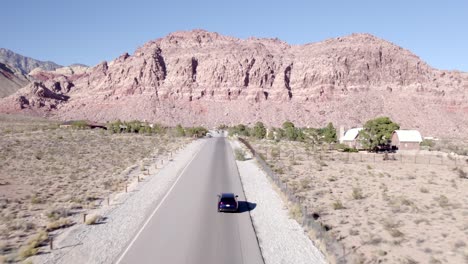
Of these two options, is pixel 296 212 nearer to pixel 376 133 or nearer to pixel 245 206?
pixel 245 206

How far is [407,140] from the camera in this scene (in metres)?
70.1

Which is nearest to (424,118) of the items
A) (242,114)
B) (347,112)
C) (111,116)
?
(347,112)

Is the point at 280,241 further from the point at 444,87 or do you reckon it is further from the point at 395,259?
the point at 444,87

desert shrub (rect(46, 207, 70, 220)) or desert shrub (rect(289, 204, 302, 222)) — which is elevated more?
desert shrub (rect(289, 204, 302, 222))

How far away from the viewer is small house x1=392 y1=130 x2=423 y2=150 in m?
69.9

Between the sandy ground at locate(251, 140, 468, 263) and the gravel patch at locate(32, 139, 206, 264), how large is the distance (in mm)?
9716

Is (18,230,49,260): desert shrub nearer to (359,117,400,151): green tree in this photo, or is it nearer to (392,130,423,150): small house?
(359,117,400,151): green tree

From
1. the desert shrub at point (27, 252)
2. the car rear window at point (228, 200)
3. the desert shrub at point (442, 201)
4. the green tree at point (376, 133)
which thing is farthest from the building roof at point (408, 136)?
the desert shrub at point (27, 252)

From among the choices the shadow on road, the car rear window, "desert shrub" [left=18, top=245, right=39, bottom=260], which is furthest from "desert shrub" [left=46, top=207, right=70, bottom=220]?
the shadow on road

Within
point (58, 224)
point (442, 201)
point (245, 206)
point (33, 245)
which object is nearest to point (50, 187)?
point (58, 224)

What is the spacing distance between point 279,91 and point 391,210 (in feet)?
512

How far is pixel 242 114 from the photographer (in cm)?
16838

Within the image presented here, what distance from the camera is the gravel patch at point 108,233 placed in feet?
48.1

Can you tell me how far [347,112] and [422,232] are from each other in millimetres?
141395
